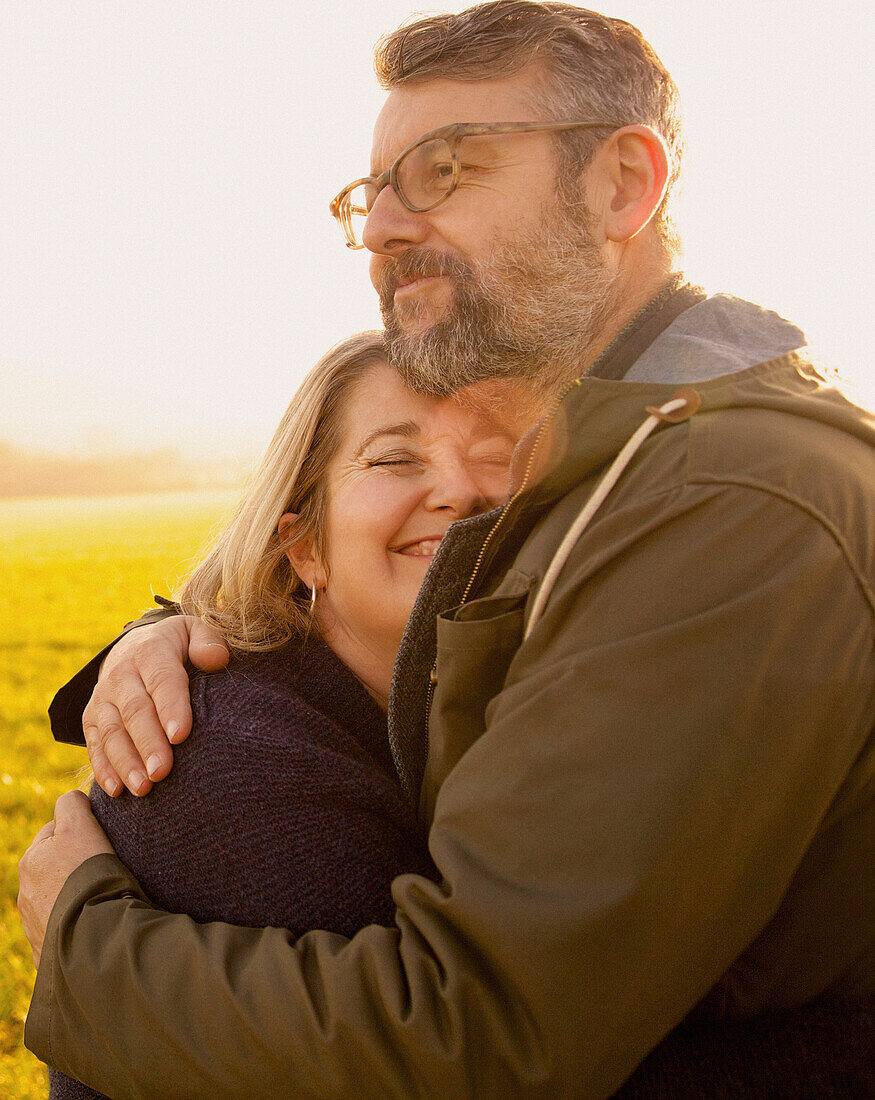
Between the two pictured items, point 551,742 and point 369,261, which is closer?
point 551,742

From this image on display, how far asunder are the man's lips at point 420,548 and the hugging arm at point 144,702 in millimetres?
619

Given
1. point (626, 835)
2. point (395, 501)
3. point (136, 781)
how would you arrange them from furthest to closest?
point (395, 501) < point (136, 781) < point (626, 835)

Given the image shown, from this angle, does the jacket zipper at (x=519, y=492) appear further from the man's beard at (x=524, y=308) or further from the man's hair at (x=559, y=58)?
the man's hair at (x=559, y=58)

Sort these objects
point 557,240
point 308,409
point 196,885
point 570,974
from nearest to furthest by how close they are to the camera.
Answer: point 570,974 < point 196,885 < point 557,240 < point 308,409

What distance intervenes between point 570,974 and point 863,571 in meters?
0.78

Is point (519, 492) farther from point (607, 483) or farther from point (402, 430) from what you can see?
point (402, 430)

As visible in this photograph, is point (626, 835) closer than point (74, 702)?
Yes

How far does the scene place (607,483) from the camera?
1.75 metres

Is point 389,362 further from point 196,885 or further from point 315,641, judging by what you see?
point 196,885

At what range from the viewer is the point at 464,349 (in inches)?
110

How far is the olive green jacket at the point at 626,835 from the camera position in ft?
4.75

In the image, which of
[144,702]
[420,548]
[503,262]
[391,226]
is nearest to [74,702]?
[144,702]

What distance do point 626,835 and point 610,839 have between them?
0.09 feet

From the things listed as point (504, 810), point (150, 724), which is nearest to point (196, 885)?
point (150, 724)
